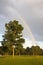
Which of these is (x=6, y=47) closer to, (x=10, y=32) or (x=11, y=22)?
(x=10, y=32)

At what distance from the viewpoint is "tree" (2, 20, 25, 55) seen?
80.2 metres

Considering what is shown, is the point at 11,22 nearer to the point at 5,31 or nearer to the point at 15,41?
the point at 5,31

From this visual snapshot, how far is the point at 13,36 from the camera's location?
3152 inches

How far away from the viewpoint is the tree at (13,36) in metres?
80.2

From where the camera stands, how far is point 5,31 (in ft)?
286

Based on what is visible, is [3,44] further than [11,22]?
No

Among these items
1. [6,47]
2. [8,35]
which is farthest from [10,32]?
[6,47]

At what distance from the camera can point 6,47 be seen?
81.8 meters

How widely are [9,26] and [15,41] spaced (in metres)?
8.48

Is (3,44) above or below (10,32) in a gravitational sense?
below

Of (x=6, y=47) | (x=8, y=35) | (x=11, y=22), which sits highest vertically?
(x=11, y=22)

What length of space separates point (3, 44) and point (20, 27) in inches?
431

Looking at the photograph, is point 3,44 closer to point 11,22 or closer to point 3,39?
point 3,39

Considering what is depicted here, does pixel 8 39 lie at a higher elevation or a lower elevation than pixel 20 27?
lower
